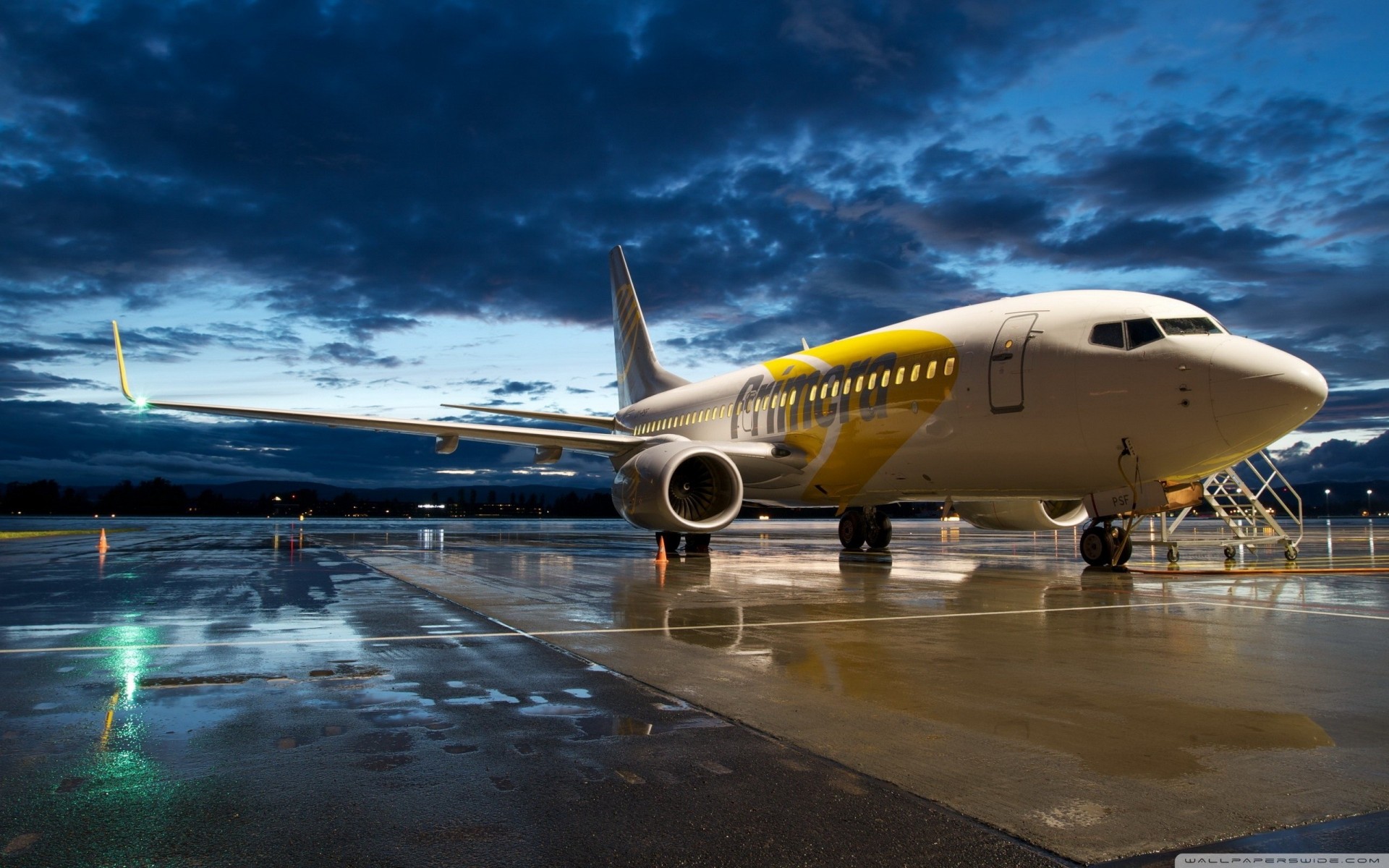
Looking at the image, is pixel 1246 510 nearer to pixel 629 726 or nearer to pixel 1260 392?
pixel 1260 392

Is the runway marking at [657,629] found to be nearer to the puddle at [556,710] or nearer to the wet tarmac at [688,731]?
the wet tarmac at [688,731]

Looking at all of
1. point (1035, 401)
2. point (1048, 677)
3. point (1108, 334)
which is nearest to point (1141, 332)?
point (1108, 334)

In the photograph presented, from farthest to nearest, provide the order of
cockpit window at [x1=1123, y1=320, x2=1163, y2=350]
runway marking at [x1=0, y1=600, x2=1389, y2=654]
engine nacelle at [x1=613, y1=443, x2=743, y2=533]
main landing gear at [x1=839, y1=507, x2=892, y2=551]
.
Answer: main landing gear at [x1=839, y1=507, x2=892, y2=551] → engine nacelle at [x1=613, y1=443, x2=743, y2=533] → cockpit window at [x1=1123, y1=320, x2=1163, y2=350] → runway marking at [x1=0, y1=600, x2=1389, y2=654]

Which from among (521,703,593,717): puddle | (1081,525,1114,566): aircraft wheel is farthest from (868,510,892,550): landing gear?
(521,703,593,717): puddle

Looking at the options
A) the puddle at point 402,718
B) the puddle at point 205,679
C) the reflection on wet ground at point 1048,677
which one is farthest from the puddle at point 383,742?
the puddle at point 205,679

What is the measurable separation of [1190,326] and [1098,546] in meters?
3.61

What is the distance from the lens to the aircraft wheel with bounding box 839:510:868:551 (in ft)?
63.6

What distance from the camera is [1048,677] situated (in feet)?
17.5

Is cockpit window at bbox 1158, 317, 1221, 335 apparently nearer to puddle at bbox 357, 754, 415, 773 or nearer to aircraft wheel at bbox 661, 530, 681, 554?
aircraft wheel at bbox 661, 530, 681, 554

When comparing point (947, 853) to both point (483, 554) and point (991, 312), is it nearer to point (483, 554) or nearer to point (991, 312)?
point (991, 312)

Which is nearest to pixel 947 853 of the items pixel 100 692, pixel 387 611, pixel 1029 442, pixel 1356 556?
pixel 100 692

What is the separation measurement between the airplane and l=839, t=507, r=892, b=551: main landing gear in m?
0.05

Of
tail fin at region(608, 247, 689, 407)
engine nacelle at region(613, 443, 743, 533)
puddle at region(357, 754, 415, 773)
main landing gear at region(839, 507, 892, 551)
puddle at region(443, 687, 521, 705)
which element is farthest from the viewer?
tail fin at region(608, 247, 689, 407)

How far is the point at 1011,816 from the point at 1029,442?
9983mm
